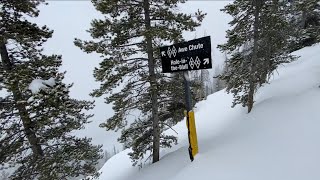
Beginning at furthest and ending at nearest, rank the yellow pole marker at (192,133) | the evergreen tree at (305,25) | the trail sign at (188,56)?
the evergreen tree at (305,25) → the yellow pole marker at (192,133) → the trail sign at (188,56)

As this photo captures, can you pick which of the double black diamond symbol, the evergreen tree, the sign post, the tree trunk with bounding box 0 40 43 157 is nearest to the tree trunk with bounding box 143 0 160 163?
the double black diamond symbol

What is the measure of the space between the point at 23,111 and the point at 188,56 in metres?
5.45

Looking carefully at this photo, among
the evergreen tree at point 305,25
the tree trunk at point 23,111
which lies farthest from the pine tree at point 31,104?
the evergreen tree at point 305,25

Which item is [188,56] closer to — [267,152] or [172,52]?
[172,52]

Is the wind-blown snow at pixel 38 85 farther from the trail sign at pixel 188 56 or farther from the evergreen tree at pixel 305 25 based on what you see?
the evergreen tree at pixel 305 25

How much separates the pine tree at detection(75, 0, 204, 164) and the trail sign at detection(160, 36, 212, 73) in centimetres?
157

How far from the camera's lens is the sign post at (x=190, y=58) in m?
8.67

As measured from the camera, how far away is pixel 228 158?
28.0 feet

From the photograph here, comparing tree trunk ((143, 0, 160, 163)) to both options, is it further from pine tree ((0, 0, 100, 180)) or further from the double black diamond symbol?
pine tree ((0, 0, 100, 180))

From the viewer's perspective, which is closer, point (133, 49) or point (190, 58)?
point (190, 58)

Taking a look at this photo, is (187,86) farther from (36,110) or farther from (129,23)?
(36,110)

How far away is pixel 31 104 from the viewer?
29.1 ft

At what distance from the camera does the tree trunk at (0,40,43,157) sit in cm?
888

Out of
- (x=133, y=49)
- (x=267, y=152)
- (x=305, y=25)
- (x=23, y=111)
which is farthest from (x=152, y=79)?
(x=305, y=25)
